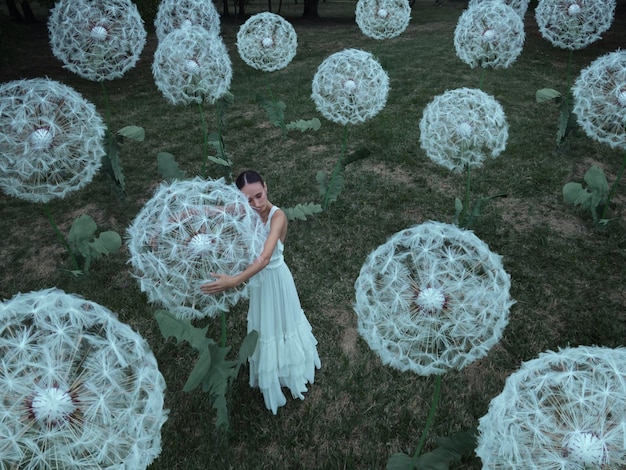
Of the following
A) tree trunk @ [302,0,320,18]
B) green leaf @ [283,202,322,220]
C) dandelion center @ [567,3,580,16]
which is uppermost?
dandelion center @ [567,3,580,16]

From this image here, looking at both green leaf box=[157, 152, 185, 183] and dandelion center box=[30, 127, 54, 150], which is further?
green leaf box=[157, 152, 185, 183]

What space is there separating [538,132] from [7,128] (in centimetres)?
1030

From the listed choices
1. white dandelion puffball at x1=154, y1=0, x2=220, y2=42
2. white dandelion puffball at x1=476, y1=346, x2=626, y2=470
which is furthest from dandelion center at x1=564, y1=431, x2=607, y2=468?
white dandelion puffball at x1=154, y1=0, x2=220, y2=42

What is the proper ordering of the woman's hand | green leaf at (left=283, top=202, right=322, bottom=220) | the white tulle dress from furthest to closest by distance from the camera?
green leaf at (left=283, top=202, right=322, bottom=220), the white tulle dress, the woman's hand

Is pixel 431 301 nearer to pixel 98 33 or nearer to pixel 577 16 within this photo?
pixel 98 33

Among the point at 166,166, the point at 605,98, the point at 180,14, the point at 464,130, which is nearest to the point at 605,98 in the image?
the point at 605,98

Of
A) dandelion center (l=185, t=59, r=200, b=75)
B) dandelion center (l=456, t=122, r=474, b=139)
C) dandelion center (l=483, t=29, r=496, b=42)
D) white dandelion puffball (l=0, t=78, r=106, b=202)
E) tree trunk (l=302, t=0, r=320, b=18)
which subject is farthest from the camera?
tree trunk (l=302, t=0, r=320, b=18)

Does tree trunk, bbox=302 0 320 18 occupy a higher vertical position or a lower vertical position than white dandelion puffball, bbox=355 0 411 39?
lower

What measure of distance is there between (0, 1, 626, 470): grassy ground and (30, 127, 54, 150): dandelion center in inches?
101

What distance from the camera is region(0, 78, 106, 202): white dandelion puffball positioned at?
4215 millimetres

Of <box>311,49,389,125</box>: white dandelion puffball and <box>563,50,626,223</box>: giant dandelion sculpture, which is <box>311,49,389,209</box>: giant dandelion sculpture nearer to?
<box>311,49,389,125</box>: white dandelion puffball

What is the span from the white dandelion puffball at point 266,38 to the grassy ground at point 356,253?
84.8 inches

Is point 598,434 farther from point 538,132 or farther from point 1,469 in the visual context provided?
point 538,132

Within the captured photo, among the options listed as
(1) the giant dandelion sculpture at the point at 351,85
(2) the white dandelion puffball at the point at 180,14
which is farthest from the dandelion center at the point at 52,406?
(2) the white dandelion puffball at the point at 180,14
